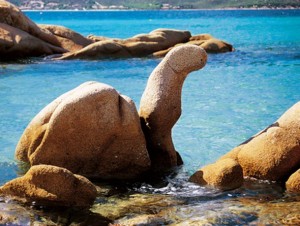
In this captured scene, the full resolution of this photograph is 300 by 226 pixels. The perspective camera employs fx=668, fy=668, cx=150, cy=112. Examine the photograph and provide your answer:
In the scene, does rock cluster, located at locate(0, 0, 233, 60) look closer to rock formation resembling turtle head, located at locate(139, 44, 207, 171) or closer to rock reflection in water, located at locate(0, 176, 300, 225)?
rock formation resembling turtle head, located at locate(139, 44, 207, 171)

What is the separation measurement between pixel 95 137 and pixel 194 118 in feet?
22.1

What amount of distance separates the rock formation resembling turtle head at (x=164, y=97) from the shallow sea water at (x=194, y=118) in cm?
69

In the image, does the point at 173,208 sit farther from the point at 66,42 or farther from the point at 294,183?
the point at 66,42

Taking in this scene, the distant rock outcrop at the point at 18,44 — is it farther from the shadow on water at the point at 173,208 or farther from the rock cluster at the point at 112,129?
the shadow on water at the point at 173,208

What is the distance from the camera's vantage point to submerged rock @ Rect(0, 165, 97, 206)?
8484 millimetres

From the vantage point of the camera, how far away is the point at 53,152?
10.3 meters

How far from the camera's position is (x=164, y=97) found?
10844 mm

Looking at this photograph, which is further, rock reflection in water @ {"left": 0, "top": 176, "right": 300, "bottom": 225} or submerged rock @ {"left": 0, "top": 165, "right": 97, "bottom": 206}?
submerged rock @ {"left": 0, "top": 165, "right": 97, "bottom": 206}

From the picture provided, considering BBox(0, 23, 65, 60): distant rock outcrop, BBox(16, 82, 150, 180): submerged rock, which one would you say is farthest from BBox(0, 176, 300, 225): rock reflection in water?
BBox(0, 23, 65, 60): distant rock outcrop

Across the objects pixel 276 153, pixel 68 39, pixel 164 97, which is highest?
pixel 164 97

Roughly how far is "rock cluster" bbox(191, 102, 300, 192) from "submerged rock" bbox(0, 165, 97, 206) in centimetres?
206

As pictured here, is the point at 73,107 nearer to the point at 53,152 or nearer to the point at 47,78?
the point at 53,152

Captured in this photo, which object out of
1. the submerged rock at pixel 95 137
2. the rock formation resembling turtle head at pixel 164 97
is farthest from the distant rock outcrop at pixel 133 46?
the submerged rock at pixel 95 137

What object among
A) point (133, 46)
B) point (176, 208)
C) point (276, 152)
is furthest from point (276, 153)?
point (133, 46)
